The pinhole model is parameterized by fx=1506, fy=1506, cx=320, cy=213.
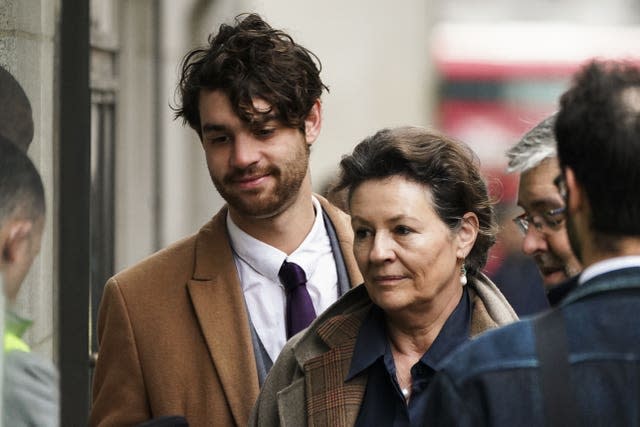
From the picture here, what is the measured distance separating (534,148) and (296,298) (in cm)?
81

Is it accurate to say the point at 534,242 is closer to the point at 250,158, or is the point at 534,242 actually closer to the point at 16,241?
the point at 250,158

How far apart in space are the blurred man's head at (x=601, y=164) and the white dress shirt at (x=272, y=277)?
174 centimetres

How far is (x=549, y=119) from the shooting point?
14.3 feet

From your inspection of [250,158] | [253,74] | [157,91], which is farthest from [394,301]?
[157,91]

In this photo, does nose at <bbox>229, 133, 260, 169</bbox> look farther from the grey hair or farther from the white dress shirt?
the grey hair

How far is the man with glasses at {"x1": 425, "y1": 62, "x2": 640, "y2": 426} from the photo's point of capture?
2406 millimetres

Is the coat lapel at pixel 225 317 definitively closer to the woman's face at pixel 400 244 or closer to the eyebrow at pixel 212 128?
the eyebrow at pixel 212 128

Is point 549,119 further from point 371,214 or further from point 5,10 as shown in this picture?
point 5,10

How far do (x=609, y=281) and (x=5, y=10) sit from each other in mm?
1535

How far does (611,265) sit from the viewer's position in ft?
8.05

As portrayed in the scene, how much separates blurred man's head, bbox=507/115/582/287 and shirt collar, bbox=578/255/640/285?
165cm

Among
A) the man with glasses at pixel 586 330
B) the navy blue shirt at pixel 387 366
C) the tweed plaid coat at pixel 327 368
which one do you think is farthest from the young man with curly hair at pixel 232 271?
the man with glasses at pixel 586 330

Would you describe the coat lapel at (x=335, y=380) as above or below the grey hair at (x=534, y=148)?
below

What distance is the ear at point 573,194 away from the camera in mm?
2494
